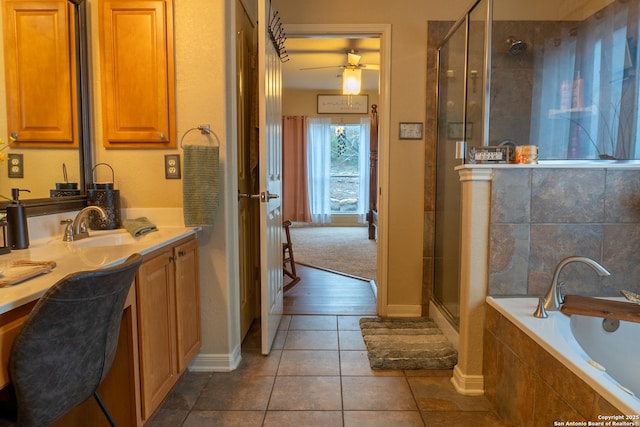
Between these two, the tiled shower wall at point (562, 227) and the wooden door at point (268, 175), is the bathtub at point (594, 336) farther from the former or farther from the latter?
the wooden door at point (268, 175)

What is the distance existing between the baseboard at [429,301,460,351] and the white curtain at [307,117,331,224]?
4736 mm

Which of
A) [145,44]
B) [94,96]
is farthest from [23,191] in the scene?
[145,44]

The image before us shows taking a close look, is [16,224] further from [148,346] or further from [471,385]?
[471,385]

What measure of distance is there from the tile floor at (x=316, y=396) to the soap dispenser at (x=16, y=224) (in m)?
0.93

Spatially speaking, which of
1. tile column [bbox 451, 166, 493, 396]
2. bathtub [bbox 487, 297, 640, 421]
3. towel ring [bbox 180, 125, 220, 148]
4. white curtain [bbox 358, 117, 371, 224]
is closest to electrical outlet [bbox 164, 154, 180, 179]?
towel ring [bbox 180, 125, 220, 148]

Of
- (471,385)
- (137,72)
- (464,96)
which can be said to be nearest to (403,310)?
(471,385)

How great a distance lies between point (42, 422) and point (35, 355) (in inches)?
7.4

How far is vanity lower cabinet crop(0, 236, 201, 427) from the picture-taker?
4.51 ft

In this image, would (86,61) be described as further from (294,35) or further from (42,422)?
(42,422)

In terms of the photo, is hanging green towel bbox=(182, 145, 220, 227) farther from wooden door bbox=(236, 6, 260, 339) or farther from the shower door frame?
the shower door frame

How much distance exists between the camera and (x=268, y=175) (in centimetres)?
221

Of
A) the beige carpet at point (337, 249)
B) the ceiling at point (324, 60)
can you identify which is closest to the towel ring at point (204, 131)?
the ceiling at point (324, 60)

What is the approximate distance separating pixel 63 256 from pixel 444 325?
214 centimetres

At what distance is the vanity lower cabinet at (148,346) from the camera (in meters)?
1.37
